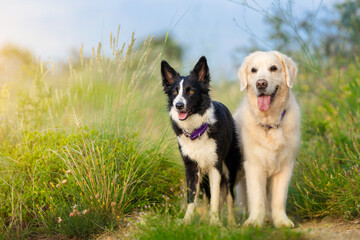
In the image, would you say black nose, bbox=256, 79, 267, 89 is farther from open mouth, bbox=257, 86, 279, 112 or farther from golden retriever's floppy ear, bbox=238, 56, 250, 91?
golden retriever's floppy ear, bbox=238, 56, 250, 91

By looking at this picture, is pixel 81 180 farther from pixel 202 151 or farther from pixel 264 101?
pixel 264 101

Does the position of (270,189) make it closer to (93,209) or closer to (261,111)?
(261,111)

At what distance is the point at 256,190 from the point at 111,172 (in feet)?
5.50

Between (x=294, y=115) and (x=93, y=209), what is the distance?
252 cm

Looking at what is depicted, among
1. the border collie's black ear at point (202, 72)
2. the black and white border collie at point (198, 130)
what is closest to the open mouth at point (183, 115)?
the black and white border collie at point (198, 130)

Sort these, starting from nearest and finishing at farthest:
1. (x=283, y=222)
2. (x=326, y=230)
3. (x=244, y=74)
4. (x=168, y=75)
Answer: (x=326, y=230), (x=283, y=222), (x=244, y=74), (x=168, y=75)

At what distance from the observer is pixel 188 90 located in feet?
14.3

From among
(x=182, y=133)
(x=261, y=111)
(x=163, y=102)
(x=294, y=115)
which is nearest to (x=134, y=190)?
(x=182, y=133)

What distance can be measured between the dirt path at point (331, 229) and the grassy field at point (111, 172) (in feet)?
0.36

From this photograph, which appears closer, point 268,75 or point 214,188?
point 268,75

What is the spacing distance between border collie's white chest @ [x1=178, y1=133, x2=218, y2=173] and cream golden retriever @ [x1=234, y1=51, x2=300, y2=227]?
450mm

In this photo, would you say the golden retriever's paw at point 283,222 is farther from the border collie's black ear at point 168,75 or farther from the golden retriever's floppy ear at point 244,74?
the border collie's black ear at point 168,75

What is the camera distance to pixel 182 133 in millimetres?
4441

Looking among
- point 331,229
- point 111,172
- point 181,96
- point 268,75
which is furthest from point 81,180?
point 331,229
